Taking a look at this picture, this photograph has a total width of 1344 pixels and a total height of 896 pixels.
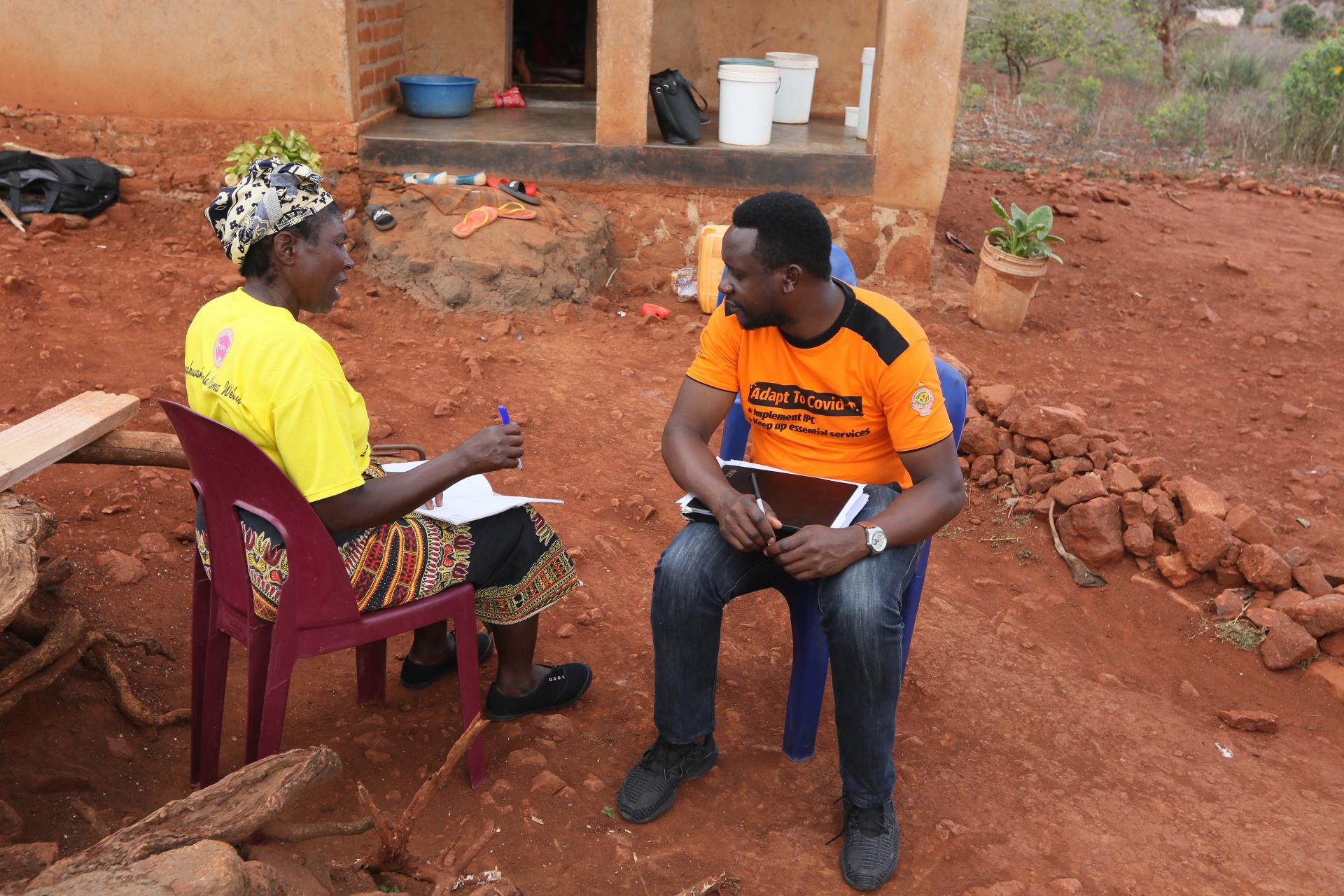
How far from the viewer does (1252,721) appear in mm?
3357

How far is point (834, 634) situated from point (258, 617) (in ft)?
4.29

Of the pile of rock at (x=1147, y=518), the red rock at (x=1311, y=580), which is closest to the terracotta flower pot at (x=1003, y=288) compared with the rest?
the pile of rock at (x=1147, y=518)

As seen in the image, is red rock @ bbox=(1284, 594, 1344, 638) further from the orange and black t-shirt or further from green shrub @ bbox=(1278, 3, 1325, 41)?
green shrub @ bbox=(1278, 3, 1325, 41)

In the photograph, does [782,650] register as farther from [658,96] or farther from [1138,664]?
[658,96]

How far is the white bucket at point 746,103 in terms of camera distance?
6.89 m

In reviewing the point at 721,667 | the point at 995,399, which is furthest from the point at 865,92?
the point at 721,667

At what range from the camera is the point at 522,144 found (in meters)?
6.95

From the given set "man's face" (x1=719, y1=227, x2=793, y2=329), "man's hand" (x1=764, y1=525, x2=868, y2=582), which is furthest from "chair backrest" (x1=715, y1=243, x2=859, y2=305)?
"man's hand" (x1=764, y1=525, x2=868, y2=582)

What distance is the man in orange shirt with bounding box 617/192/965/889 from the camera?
8.34 ft

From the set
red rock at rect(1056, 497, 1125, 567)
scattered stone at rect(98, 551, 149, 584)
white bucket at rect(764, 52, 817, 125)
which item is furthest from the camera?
white bucket at rect(764, 52, 817, 125)

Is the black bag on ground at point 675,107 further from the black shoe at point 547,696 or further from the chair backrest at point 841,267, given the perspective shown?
the black shoe at point 547,696

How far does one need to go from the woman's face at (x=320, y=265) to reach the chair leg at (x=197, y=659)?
735 millimetres

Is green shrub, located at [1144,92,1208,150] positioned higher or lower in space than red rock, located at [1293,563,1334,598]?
higher

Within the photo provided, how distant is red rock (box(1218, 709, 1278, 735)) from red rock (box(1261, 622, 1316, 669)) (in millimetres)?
368
